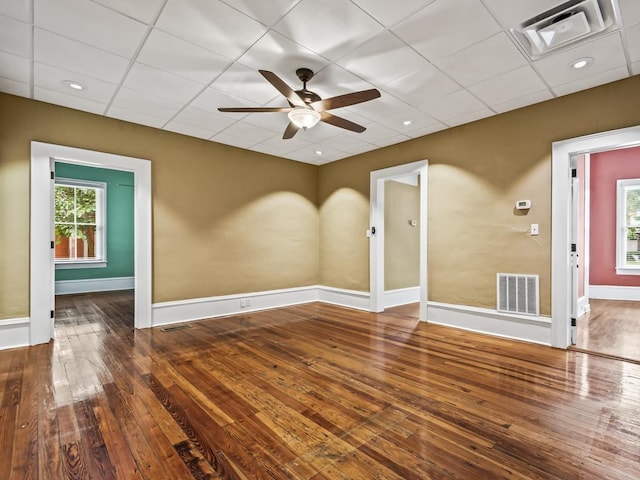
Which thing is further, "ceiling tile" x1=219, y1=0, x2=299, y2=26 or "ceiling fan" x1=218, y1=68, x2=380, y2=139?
"ceiling fan" x1=218, y1=68, x2=380, y2=139

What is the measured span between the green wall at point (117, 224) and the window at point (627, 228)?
11.4 meters

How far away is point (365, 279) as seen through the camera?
575 cm

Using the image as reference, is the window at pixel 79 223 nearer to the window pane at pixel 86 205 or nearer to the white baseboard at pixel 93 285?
the window pane at pixel 86 205

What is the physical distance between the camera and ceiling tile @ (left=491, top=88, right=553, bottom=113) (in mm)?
3533

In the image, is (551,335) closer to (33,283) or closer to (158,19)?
(158,19)

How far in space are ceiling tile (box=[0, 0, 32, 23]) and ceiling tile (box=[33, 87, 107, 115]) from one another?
1315mm

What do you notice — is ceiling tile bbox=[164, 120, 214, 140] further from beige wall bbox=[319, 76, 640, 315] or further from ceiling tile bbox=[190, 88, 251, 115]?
beige wall bbox=[319, 76, 640, 315]

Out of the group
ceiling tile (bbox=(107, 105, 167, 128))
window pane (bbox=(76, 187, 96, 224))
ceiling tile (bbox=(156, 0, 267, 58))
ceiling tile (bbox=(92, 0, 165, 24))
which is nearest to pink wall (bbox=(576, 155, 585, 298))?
ceiling tile (bbox=(156, 0, 267, 58))

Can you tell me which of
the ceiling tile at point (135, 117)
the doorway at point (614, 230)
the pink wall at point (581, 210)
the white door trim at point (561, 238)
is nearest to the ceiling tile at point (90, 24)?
the ceiling tile at point (135, 117)

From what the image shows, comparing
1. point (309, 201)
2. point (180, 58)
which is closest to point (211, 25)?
point (180, 58)

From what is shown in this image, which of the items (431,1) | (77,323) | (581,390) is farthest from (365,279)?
(77,323)

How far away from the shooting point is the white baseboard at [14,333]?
3.49m

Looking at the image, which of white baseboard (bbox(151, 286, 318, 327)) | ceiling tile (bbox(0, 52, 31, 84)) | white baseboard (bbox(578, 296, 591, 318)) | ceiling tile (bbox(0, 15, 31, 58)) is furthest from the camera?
white baseboard (bbox(578, 296, 591, 318))

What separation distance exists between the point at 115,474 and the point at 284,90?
2771 millimetres
